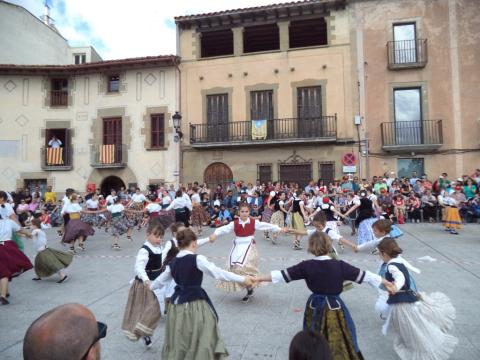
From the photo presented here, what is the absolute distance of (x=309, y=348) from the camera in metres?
1.69

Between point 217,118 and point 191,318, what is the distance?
17525 mm

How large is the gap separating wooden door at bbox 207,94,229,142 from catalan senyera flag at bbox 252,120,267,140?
61.1 inches

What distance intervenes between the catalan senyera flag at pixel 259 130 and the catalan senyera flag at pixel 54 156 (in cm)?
1148

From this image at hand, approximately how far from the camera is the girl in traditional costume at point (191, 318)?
346 centimetres

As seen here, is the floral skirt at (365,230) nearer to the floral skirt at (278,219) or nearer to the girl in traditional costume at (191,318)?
the floral skirt at (278,219)

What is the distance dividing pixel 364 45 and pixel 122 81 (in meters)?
13.4

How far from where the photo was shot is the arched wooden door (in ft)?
66.2

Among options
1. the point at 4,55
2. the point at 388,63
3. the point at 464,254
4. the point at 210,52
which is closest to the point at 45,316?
the point at 464,254

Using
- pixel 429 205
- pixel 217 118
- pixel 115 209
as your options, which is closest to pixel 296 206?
pixel 115 209

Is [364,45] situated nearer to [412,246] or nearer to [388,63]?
[388,63]

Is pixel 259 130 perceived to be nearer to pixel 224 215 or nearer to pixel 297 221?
pixel 224 215

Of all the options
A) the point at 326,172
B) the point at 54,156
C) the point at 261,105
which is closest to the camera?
the point at 326,172

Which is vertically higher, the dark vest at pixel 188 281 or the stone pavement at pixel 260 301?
the dark vest at pixel 188 281

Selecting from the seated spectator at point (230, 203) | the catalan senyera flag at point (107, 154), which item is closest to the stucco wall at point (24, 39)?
the catalan senyera flag at point (107, 154)
